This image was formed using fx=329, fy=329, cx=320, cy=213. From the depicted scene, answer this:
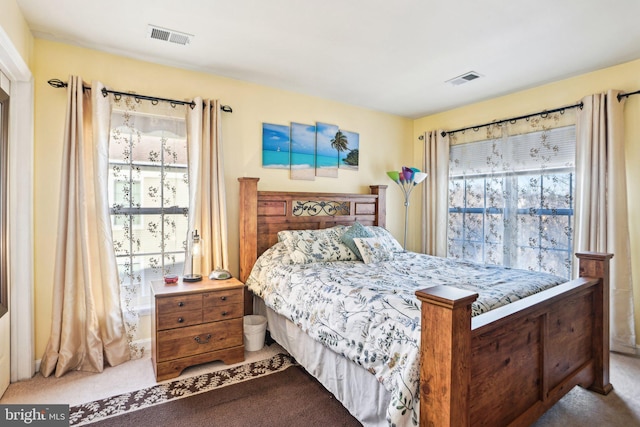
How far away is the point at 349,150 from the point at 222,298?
7.79 ft

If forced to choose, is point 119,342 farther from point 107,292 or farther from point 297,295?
point 297,295

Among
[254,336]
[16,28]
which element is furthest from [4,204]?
[254,336]

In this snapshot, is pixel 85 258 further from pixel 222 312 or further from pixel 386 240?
pixel 386 240

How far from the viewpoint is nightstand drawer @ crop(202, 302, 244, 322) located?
2514 mm

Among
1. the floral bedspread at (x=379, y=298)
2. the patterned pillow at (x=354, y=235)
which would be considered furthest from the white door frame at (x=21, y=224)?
the patterned pillow at (x=354, y=235)

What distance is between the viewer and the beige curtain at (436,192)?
13.9ft

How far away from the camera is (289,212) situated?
349cm

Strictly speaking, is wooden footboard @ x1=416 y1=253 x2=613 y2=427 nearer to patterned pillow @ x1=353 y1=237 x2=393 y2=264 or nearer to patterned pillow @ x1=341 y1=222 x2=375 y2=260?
patterned pillow @ x1=353 y1=237 x2=393 y2=264

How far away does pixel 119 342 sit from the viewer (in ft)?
8.63

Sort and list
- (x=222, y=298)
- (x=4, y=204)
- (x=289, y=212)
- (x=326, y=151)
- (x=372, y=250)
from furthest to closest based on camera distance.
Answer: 1. (x=326, y=151)
2. (x=289, y=212)
3. (x=372, y=250)
4. (x=222, y=298)
5. (x=4, y=204)

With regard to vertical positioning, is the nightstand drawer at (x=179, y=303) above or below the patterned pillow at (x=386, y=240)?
below

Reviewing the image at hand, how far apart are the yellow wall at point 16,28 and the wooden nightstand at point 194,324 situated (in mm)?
1820

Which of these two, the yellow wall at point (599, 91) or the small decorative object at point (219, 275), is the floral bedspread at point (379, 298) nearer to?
the small decorative object at point (219, 275)

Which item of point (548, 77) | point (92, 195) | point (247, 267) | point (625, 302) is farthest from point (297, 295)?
point (548, 77)
